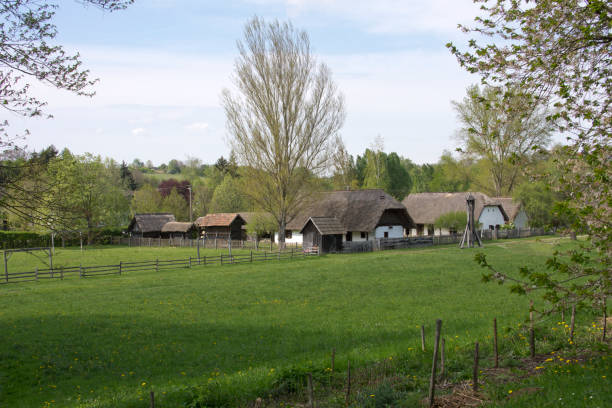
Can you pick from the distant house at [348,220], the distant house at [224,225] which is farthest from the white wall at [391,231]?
the distant house at [224,225]

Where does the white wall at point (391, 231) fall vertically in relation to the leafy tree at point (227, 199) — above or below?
below

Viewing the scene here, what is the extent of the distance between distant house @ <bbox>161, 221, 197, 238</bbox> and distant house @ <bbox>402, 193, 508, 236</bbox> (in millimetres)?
27215

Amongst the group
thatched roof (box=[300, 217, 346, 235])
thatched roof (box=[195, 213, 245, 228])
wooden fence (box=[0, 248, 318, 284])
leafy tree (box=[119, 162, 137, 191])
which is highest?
leafy tree (box=[119, 162, 137, 191])

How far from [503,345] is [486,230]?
43338mm

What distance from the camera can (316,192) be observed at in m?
42.2

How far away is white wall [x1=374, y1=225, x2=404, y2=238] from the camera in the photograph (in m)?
45.2

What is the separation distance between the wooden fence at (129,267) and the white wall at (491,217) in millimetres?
24843

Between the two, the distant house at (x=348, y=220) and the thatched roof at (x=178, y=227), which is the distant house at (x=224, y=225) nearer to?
the thatched roof at (x=178, y=227)

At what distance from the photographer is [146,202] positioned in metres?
73.1

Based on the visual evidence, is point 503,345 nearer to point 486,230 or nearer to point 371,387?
point 371,387

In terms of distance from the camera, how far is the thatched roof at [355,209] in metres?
44.5

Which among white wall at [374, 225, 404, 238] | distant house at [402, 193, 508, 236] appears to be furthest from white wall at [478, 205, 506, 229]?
white wall at [374, 225, 404, 238]

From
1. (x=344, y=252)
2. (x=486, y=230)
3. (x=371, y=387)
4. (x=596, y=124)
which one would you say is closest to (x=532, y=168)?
(x=596, y=124)

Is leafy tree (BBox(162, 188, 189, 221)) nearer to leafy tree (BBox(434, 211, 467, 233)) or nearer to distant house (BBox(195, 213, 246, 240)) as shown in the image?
distant house (BBox(195, 213, 246, 240))
